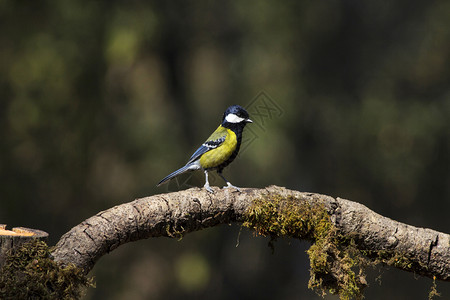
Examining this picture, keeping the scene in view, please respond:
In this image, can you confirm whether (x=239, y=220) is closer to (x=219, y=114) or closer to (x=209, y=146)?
(x=209, y=146)

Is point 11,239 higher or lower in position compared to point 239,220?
lower

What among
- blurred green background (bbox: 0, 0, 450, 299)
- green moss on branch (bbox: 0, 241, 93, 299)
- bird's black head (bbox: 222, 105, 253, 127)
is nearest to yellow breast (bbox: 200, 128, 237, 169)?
bird's black head (bbox: 222, 105, 253, 127)

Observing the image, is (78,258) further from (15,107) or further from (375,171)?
(375,171)

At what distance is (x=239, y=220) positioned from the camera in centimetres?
319

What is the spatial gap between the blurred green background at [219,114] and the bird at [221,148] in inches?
101

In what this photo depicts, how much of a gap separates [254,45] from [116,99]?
2.06 metres

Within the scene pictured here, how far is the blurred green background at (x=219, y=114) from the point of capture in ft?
22.4

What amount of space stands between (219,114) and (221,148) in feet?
11.8

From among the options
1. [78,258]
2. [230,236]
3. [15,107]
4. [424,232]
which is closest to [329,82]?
[230,236]

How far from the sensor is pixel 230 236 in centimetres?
746

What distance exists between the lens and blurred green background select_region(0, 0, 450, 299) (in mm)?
6824

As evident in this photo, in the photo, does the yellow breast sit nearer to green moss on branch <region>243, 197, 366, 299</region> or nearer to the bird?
the bird

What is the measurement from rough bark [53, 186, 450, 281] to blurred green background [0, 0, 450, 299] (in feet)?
11.4

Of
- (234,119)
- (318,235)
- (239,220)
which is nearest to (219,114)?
(234,119)
